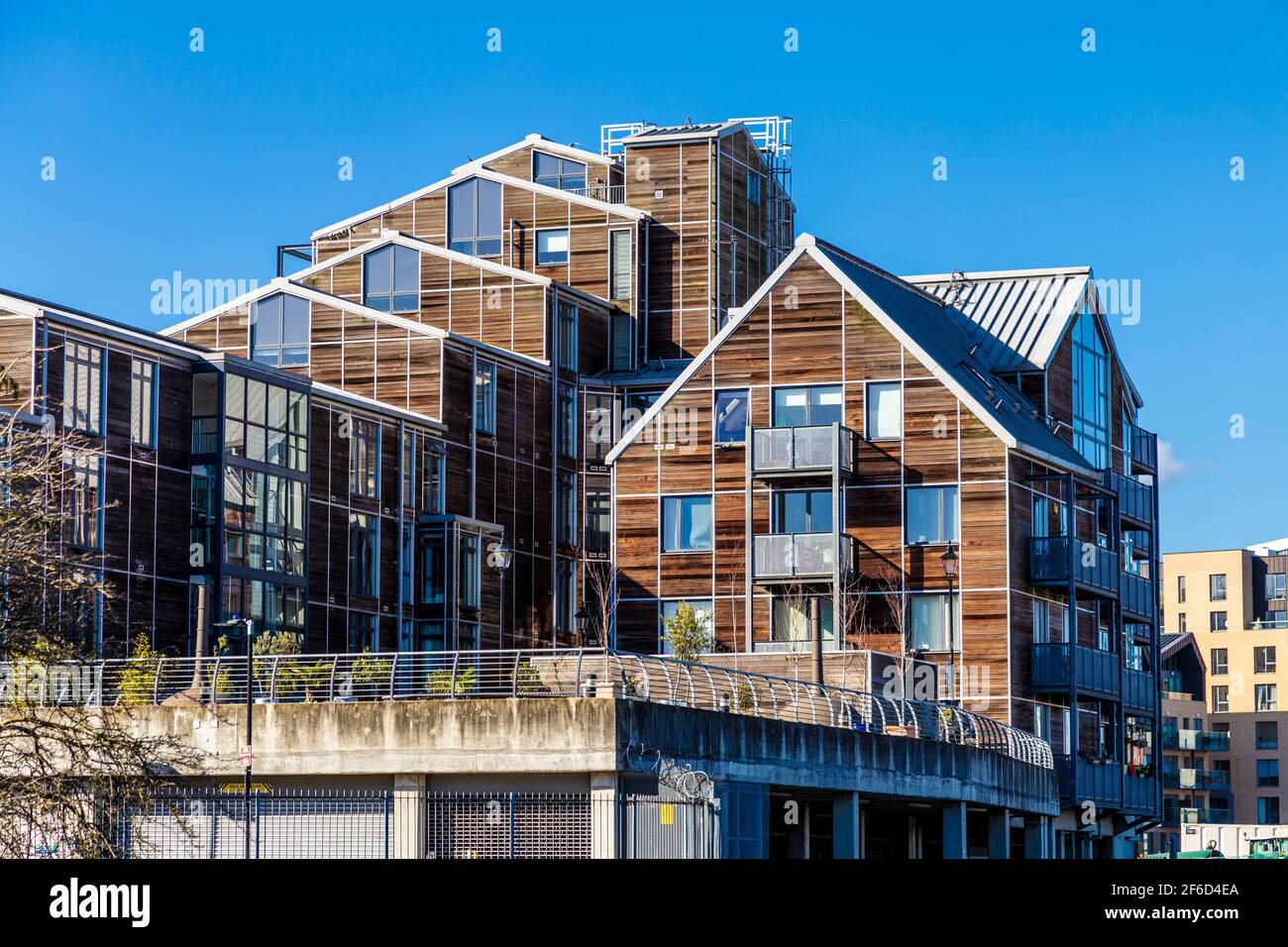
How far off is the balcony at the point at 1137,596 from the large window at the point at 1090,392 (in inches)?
147

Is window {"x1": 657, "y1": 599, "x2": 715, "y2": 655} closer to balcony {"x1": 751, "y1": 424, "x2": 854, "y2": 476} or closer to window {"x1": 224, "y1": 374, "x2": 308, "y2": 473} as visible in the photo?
balcony {"x1": 751, "y1": 424, "x2": 854, "y2": 476}

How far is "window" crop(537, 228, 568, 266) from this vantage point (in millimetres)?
86000

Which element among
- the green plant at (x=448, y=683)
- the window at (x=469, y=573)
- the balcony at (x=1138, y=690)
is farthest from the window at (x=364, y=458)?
the green plant at (x=448, y=683)

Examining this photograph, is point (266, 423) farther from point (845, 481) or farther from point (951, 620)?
point (951, 620)

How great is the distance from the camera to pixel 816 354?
202ft

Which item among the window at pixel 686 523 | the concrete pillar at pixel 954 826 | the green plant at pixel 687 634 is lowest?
the concrete pillar at pixel 954 826

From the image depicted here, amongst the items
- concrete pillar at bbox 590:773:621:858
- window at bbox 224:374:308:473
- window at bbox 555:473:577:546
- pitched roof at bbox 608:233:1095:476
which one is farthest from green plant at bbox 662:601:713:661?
concrete pillar at bbox 590:773:621:858

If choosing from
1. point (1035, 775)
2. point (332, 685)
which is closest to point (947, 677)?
point (1035, 775)

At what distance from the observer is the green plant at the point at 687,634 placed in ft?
189

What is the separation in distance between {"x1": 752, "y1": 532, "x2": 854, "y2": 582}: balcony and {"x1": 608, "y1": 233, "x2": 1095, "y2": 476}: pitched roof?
5.13 m

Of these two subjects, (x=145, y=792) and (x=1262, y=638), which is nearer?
(x=145, y=792)

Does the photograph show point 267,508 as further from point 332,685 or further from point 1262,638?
point 1262,638

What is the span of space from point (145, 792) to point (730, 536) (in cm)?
3302

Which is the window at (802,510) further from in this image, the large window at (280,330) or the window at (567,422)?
the large window at (280,330)
